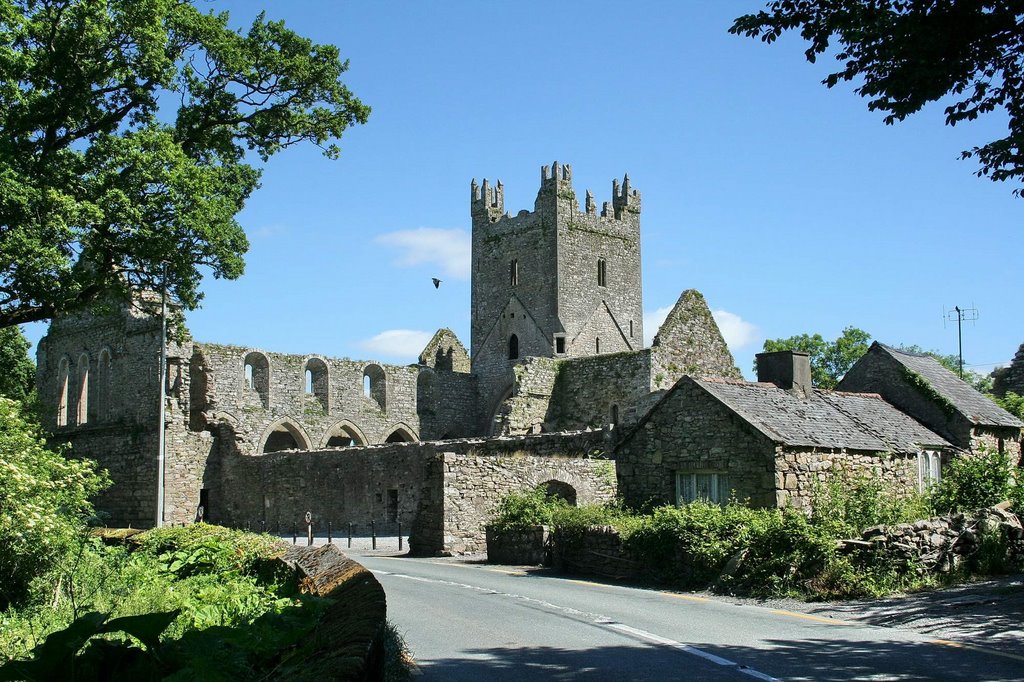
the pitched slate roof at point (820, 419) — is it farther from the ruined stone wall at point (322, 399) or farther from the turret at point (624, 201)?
the turret at point (624, 201)

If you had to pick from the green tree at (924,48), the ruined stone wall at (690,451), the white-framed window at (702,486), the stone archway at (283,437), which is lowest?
the white-framed window at (702,486)

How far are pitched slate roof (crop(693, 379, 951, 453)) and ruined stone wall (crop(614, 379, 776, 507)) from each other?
0.36m

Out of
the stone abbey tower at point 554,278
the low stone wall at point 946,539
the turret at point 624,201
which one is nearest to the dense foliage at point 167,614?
the low stone wall at point 946,539

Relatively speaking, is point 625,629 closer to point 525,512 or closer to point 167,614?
point 167,614

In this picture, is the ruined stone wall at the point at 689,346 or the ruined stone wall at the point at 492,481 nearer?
the ruined stone wall at the point at 492,481

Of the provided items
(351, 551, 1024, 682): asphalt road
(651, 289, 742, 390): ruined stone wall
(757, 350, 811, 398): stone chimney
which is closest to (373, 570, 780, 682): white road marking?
(351, 551, 1024, 682): asphalt road

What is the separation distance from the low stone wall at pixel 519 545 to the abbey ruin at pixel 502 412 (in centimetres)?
264

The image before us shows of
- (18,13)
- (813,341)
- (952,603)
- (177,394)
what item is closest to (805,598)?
(952,603)

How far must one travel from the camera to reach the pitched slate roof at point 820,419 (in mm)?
20438

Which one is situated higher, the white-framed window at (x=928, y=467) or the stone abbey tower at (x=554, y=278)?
the stone abbey tower at (x=554, y=278)

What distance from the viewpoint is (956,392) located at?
26.9 m

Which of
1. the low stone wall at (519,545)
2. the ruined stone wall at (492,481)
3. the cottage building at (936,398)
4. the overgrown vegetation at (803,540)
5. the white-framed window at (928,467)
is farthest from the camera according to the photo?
the cottage building at (936,398)

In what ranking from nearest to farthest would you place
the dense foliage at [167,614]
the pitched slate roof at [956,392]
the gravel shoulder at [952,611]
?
the dense foliage at [167,614]
the gravel shoulder at [952,611]
the pitched slate roof at [956,392]

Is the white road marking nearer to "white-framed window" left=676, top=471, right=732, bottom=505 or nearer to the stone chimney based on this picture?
"white-framed window" left=676, top=471, right=732, bottom=505
